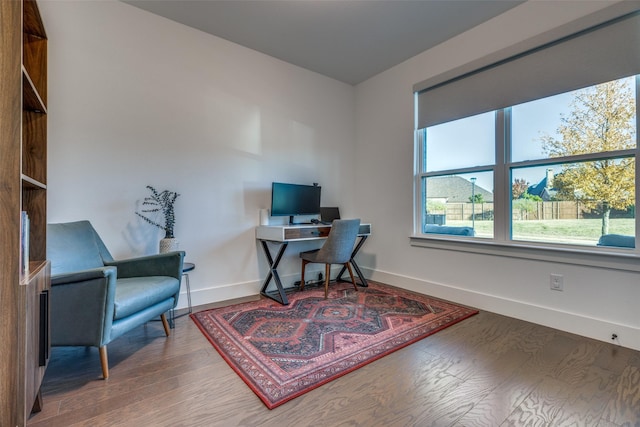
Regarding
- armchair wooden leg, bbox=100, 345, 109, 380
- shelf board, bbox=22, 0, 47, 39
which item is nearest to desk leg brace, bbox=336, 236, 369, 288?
armchair wooden leg, bbox=100, 345, 109, 380

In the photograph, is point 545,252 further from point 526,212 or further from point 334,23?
point 334,23

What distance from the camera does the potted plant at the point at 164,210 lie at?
8.23ft

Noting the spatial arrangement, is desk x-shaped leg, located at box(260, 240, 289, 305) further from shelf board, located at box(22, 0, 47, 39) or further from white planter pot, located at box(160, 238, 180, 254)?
shelf board, located at box(22, 0, 47, 39)

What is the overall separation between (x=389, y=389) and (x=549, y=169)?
86.9 inches

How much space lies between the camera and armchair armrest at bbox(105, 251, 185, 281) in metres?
2.18

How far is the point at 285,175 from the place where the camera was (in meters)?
3.48

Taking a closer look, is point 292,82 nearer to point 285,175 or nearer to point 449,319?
point 285,175

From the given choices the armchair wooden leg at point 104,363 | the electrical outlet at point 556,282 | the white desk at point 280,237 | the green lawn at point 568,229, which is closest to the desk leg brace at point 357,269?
the white desk at point 280,237

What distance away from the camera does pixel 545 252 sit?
7.83ft

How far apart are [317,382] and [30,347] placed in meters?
1.26

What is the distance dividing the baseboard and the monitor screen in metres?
0.83

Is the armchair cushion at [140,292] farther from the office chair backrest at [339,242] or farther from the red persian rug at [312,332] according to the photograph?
the office chair backrest at [339,242]

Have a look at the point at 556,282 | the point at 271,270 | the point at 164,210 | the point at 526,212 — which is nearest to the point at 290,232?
the point at 271,270

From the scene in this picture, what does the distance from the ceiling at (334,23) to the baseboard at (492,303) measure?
2556 millimetres
